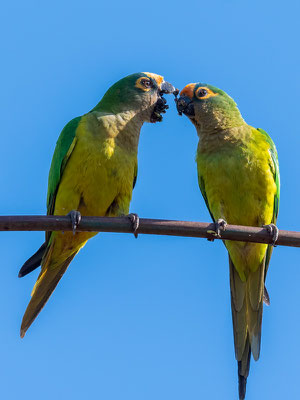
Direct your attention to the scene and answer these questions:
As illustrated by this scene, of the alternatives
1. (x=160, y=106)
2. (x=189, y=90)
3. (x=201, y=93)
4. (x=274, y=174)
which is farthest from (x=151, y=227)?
(x=189, y=90)

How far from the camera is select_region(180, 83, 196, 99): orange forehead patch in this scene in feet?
24.2

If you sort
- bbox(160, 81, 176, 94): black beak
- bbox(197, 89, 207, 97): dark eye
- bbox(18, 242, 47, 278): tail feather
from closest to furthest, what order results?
bbox(18, 242, 47, 278): tail feather → bbox(197, 89, 207, 97): dark eye → bbox(160, 81, 176, 94): black beak

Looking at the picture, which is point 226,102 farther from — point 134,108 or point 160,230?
point 160,230

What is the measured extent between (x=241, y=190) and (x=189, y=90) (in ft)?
5.64

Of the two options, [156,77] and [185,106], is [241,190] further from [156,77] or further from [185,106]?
[156,77]

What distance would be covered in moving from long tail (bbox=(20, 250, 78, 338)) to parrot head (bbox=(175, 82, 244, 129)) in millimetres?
2308

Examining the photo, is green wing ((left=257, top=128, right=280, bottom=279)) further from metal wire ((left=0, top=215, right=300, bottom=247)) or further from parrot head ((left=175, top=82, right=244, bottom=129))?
metal wire ((left=0, top=215, right=300, bottom=247))

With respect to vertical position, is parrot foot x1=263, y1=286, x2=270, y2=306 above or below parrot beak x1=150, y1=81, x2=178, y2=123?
below

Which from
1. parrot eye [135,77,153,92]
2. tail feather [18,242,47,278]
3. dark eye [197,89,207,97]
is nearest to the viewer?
tail feather [18,242,47,278]

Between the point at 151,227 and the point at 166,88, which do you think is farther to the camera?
the point at 166,88

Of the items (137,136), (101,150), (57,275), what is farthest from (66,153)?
(57,275)

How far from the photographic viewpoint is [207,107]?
7148 millimetres

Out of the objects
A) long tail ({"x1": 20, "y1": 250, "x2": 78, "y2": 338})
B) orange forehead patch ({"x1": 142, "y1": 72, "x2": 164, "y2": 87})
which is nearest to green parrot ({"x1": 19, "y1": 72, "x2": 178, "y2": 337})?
long tail ({"x1": 20, "y1": 250, "x2": 78, "y2": 338})

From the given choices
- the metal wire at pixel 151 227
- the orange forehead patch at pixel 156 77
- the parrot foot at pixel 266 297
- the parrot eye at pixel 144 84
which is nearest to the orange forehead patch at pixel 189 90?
the orange forehead patch at pixel 156 77
